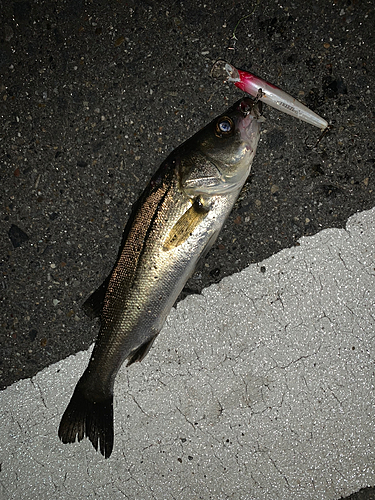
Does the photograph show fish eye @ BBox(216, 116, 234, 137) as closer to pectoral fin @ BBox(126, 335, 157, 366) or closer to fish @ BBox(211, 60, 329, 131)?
fish @ BBox(211, 60, 329, 131)

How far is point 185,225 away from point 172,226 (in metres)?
0.10

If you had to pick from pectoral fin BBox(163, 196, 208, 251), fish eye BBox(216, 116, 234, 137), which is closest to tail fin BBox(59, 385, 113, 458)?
pectoral fin BBox(163, 196, 208, 251)

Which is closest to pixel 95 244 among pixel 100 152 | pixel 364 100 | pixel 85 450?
pixel 100 152

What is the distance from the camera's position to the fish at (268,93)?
9.74 ft

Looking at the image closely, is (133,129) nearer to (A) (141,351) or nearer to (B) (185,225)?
(B) (185,225)

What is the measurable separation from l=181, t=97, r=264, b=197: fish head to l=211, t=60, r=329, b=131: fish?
1.47 ft

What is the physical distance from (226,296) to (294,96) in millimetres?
1917

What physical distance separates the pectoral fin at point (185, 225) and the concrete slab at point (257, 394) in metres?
0.80

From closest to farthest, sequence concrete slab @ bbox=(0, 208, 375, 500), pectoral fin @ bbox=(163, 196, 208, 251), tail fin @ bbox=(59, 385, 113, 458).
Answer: pectoral fin @ bbox=(163, 196, 208, 251), tail fin @ bbox=(59, 385, 113, 458), concrete slab @ bbox=(0, 208, 375, 500)

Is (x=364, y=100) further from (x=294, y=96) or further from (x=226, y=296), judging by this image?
(x=226, y=296)

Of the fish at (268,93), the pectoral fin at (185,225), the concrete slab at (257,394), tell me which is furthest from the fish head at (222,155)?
the concrete slab at (257,394)

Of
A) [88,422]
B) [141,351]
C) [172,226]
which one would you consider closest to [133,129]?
[172,226]

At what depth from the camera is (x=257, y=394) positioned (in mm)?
3096

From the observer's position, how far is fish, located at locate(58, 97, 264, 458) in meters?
2.57
